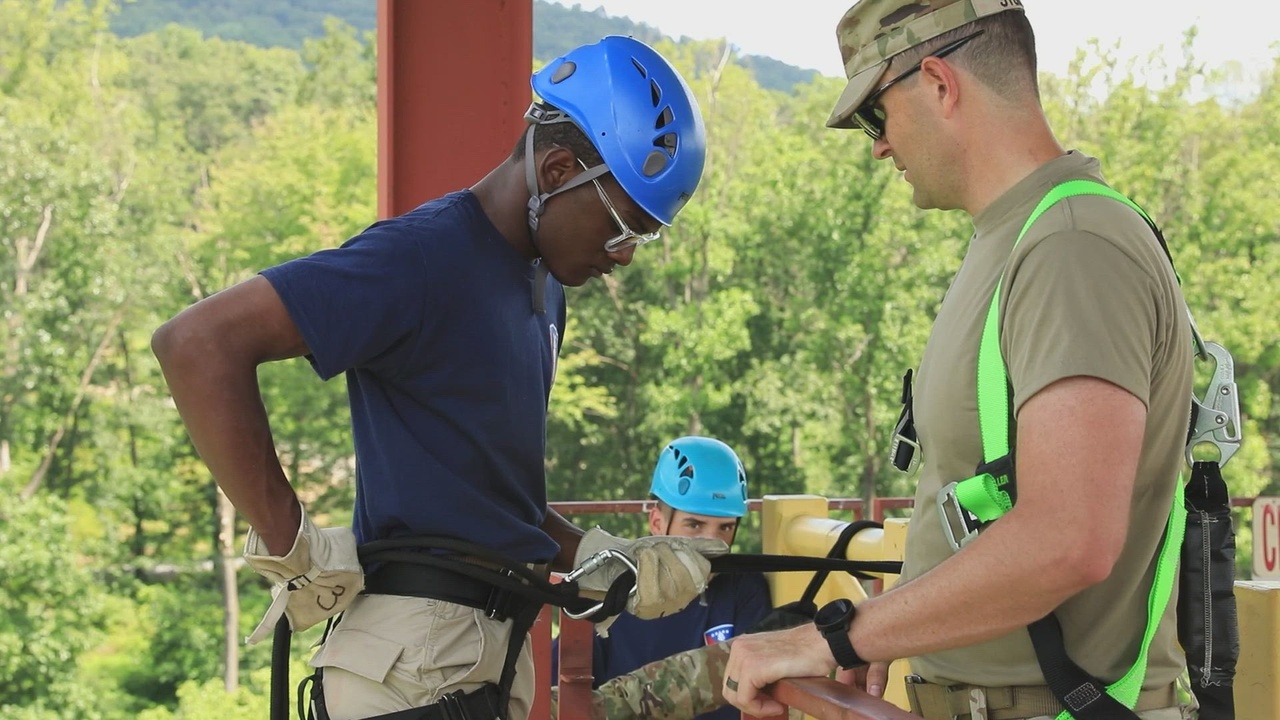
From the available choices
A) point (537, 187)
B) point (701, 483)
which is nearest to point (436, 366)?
point (537, 187)

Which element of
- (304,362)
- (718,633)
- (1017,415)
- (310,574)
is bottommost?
(718,633)

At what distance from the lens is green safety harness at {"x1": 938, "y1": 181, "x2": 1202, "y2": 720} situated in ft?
5.97

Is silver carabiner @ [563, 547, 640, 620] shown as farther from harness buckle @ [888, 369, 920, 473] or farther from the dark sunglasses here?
the dark sunglasses

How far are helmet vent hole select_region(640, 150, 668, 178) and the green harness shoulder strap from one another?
77cm

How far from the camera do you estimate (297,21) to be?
8800 cm

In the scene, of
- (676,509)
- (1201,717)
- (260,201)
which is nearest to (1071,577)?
(1201,717)

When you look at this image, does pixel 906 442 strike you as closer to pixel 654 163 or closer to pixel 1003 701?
Result: pixel 1003 701

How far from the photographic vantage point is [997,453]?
1.82 m

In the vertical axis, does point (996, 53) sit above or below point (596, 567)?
above

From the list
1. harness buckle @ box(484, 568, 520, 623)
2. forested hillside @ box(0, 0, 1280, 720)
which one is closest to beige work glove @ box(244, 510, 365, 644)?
harness buckle @ box(484, 568, 520, 623)

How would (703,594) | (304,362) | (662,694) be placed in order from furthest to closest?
(304,362)
(703,594)
(662,694)

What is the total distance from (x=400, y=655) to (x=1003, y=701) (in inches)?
38.7

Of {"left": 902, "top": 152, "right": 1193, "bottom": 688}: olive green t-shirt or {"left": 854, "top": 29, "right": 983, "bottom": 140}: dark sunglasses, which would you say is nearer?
{"left": 902, "top": 152, "right": 1193, "bottom": 688}: olive green t-shirt

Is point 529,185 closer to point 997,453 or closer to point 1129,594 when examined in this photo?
point 997,453
